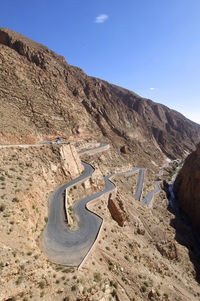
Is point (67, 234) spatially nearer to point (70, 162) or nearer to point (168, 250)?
point (70, 162)

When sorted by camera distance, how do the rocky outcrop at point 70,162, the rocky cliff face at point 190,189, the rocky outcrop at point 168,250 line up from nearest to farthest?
the rocky outcrop at point 168,250 → the rocky outcrop at point 70,162 → the rocky cliff face at point 190,189

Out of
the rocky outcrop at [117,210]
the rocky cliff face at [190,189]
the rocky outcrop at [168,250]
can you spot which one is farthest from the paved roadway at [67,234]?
the rocky cliff face at [190,189]

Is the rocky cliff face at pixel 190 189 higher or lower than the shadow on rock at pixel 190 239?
higher

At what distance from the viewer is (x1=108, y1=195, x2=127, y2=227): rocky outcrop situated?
19170 millimetres

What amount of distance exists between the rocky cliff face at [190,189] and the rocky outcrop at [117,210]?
25.5 m

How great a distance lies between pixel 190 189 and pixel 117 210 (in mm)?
31212

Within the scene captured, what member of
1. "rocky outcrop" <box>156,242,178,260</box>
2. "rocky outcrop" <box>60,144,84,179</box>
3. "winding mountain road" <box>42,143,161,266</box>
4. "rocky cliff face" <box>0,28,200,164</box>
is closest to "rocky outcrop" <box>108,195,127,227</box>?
"winding mountain road" <box>42,143,161,266</box>

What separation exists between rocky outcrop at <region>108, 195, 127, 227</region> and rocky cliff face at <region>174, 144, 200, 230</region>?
83.6 ft

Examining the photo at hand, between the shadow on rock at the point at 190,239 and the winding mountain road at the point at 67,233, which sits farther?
the shadow on rock at the point at 190,239

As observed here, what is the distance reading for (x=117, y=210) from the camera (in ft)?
65.6

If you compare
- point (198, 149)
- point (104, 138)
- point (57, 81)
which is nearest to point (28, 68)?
point (57, 81)

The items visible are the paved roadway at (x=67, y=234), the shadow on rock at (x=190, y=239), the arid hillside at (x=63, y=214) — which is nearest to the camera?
the arid hillside at (x=63, y=214)

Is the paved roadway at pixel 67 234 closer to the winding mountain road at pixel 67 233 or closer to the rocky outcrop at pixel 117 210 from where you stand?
the winding mountain road at pixel 67 233

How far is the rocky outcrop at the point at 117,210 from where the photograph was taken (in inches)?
755
